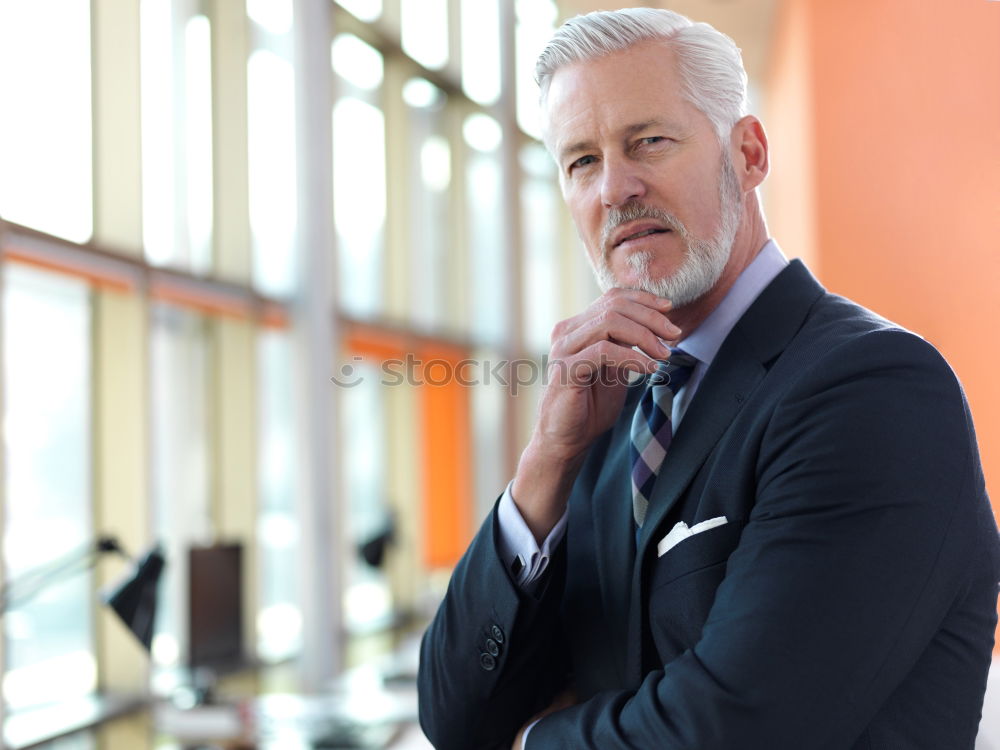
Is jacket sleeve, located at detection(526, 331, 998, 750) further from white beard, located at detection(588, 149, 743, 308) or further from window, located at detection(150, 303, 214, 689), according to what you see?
window, located at detection(150, 303, 214, 689)

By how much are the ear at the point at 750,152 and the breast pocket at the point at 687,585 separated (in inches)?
21.3

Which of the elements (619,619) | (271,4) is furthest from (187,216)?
(619,619)

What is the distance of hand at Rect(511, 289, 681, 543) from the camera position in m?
1.43

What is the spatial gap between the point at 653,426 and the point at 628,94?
1.52ft

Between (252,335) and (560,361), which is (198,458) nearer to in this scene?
(252,335)

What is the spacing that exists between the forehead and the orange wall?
52cm

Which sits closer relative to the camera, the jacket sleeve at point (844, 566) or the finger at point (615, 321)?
the jacket sleeve at point (844, 566)

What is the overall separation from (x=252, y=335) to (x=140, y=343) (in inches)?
57.9

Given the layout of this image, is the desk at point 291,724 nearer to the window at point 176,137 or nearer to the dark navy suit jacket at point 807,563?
the window at point 176,137

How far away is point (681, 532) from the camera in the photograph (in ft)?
4.37

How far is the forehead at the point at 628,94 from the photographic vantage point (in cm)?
147

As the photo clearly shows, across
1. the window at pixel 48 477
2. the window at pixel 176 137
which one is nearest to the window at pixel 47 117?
the window at pixel 48 477

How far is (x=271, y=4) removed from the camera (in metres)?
6.86

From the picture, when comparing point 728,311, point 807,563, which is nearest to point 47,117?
point 728,311
